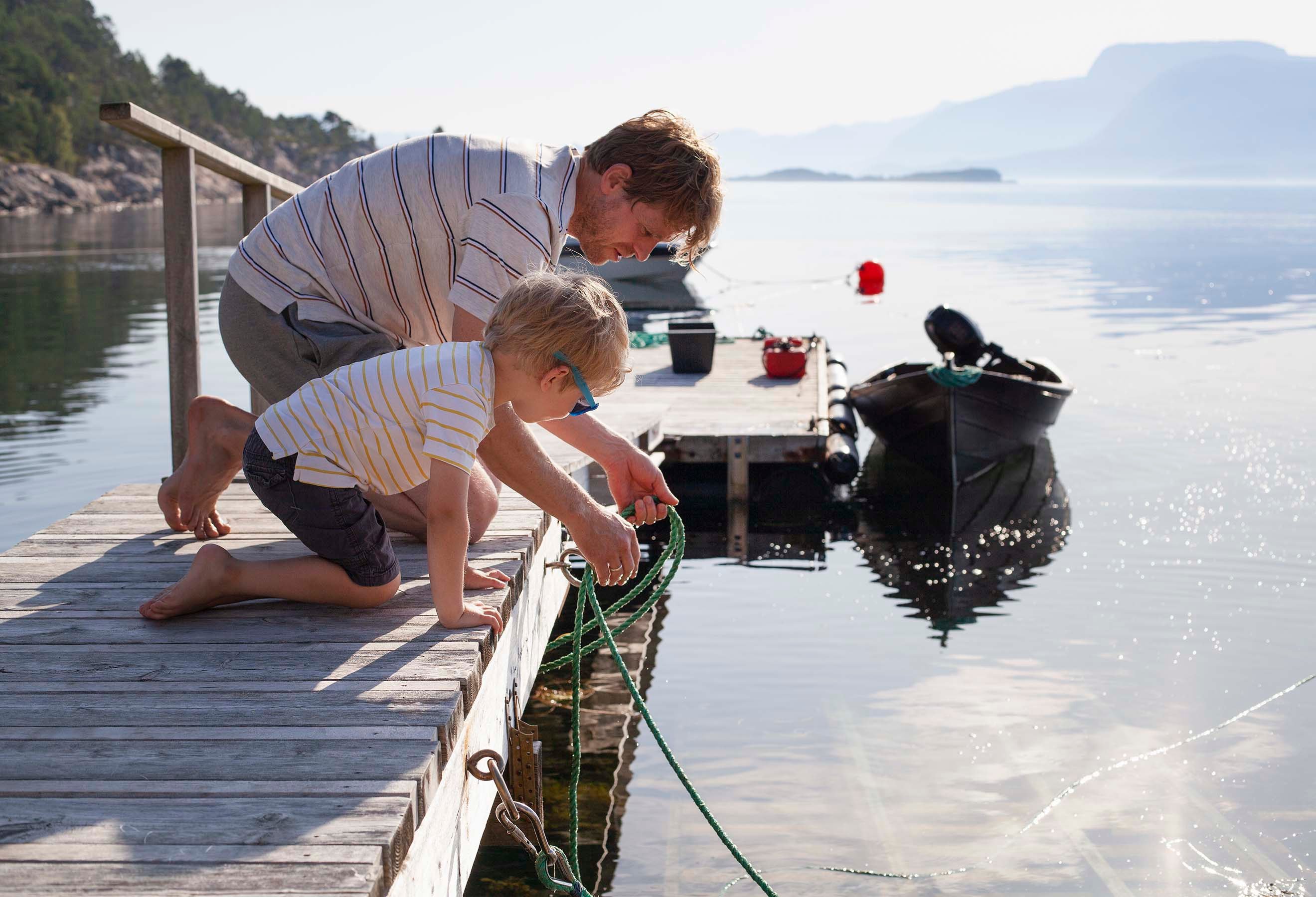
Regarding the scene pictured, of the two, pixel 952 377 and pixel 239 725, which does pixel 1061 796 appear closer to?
pixel 239 725

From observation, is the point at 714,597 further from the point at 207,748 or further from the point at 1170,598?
the point at 207,748

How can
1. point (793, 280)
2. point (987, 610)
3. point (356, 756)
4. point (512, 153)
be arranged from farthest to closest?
1. point (793, 280)
2. point (987, 610)
3. point (512, 153)
4. point (356, 756)

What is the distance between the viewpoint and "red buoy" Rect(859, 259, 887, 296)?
943 inches

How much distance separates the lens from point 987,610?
731 cm

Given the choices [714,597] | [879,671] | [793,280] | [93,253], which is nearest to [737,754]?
[879,671]

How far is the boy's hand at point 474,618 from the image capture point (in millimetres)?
3098

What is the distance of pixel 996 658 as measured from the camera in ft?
21.3

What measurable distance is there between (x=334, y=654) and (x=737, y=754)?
2.67 metres

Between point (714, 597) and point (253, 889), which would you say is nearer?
point (253, 889)

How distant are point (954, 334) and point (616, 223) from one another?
7784 millimetres

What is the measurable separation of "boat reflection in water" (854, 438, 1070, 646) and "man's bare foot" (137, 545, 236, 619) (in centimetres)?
451

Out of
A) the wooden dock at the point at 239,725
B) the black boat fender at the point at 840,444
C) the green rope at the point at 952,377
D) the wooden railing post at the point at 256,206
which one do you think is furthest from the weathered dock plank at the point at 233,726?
the green rope at the point at 952,377

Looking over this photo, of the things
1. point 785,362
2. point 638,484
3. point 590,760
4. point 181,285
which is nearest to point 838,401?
point 785,362

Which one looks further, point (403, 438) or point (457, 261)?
point (457, 261)
